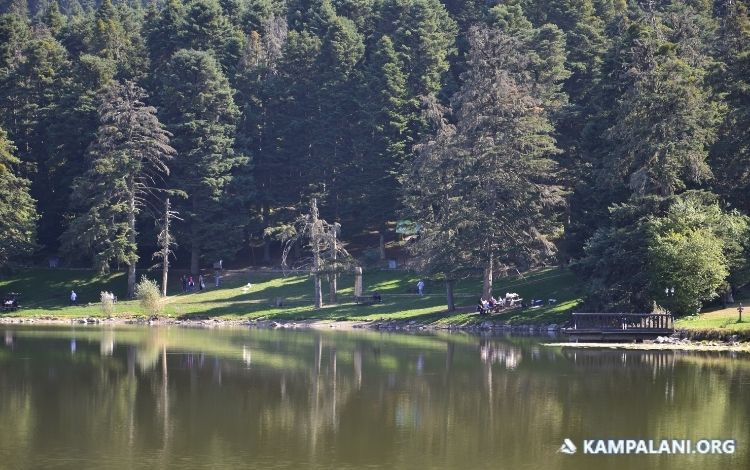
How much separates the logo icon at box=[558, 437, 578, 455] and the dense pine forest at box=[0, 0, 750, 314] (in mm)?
29742

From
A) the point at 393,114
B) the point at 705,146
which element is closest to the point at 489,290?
the point at 705,146

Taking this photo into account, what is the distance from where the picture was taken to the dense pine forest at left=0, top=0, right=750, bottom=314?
61188 millimetres

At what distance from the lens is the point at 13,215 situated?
278ft

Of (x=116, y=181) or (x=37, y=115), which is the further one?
(x=37, y=115)

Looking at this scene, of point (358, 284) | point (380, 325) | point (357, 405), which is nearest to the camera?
point (357, 405)

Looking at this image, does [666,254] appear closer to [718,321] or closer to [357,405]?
[718,321]

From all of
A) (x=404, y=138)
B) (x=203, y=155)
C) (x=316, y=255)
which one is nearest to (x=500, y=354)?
(x=316, y=255)

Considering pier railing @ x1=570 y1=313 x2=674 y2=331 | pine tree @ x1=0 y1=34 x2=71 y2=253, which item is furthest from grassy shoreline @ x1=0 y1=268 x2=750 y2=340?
pine tree @ x1=0 y1=34 x2=71 y2=253

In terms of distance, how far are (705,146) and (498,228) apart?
44.5ft

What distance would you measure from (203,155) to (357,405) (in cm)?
5795

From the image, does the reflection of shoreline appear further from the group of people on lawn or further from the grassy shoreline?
the group of people on lawn

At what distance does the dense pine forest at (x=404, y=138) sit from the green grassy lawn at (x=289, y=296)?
2601 millimetres

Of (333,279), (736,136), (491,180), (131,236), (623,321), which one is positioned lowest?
(623,321)

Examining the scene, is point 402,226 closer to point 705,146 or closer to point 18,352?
point 705,146
